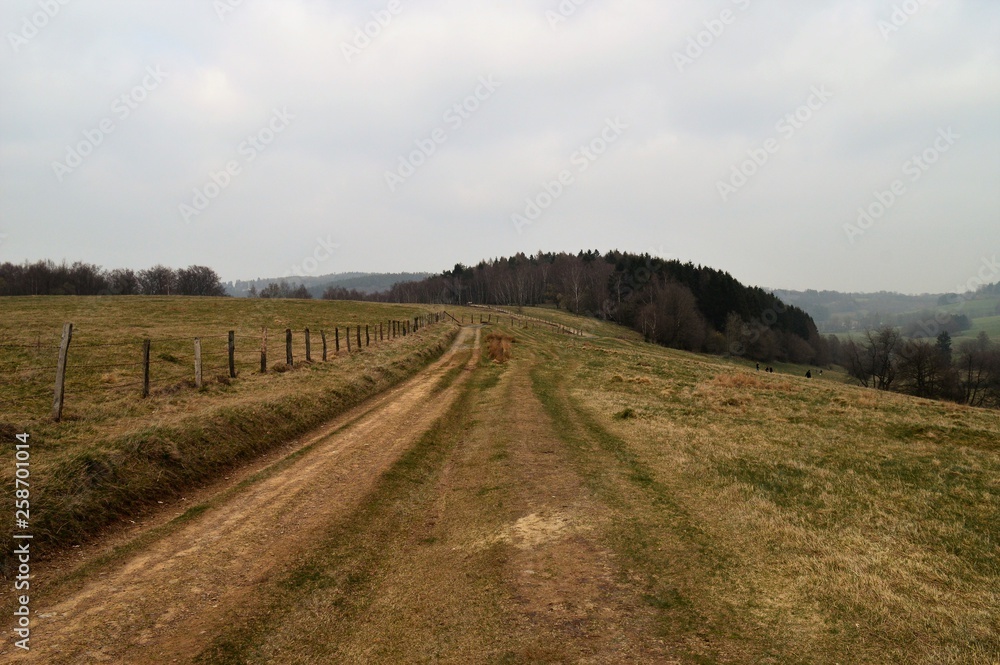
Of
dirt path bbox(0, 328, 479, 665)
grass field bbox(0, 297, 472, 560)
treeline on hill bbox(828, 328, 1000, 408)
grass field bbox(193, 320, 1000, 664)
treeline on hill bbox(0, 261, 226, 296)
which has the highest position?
treeline on hill bbox(0, 261, 226, 296)

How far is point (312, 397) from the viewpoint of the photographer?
18391 mm

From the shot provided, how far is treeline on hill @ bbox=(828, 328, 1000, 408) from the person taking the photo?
72188mm

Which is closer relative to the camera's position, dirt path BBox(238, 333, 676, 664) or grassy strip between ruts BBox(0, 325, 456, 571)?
dirt path BBox(238, 333, 676, 664)

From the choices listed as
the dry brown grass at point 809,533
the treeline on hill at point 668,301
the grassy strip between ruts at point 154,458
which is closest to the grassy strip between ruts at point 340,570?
the dry brown grass at point 809,533

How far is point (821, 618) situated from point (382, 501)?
761 centimetres

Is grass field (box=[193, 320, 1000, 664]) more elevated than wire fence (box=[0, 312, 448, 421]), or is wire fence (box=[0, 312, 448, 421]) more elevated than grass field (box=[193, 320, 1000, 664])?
wire fence (box=[0, 312, 448, 421])

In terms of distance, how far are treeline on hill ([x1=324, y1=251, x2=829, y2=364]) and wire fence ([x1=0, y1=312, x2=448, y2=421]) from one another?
3236 inches

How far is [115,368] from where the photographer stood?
23.5 metres

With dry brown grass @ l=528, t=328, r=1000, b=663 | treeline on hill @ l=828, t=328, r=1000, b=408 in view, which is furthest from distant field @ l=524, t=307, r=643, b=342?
dry brown grass @ l=528, t=328, r=1000, b=663

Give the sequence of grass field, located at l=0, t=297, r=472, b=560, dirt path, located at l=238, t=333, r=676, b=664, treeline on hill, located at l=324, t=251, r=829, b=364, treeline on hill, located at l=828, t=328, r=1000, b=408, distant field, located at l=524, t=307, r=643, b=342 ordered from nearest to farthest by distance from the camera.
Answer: dirt path, located at l=238, t=333, r=676, b=664 → grass field, located at l=0, t=297, r=472, b=560 → treeline on hill, located at l=828, t=328, r=1000, b=408 → distant field, located at l=524, t=307, r=643, b=342 → treeline on hill, located at l=324, t=251, r=829, b=364

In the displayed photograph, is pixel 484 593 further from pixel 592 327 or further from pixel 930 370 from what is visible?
pixel 592 327

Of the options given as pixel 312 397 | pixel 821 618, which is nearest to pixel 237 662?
pixel 821 618

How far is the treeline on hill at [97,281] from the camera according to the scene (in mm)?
111188

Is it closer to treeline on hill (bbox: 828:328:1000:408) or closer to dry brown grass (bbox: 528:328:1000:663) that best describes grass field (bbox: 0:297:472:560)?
dry brown grass (bbox: 528:328:1000:663)
